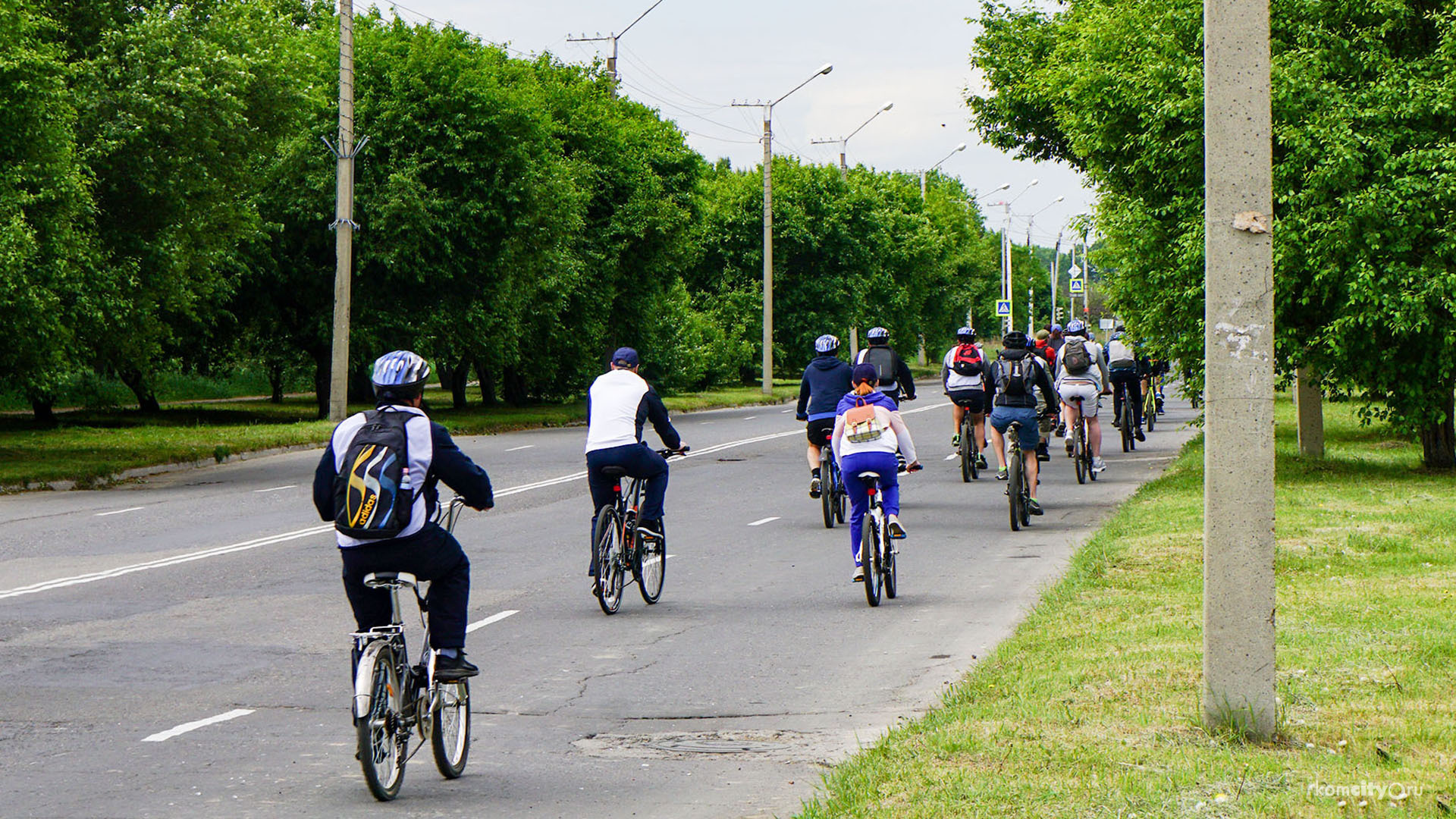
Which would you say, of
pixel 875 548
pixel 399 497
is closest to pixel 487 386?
pixel 875 548

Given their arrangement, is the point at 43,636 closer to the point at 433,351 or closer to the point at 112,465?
the point at 112,465

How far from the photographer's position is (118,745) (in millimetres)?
7188

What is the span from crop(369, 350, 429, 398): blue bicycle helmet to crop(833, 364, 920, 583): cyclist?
522 cm

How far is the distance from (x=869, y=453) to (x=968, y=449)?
29.9 feet

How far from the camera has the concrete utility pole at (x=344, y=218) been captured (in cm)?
3025

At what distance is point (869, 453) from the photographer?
11.1 meters

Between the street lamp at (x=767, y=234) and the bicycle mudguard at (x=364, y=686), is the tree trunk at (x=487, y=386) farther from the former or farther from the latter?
the bicycle mudguard at (x=364, y=686)

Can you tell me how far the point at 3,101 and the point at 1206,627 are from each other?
63.4 ft

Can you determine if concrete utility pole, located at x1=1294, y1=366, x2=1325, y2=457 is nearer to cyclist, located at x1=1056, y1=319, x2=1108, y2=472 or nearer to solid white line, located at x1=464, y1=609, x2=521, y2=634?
cyclist, located at x1=1056, y1=319, x2=1108, y2=472

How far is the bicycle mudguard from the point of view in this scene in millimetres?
5902

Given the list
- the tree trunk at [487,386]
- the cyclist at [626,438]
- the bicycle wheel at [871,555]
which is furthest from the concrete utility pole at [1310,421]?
the tree trunk at [487,386]

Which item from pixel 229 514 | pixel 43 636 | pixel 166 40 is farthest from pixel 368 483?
pixel 166 40

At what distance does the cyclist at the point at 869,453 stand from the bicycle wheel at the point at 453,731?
471cm

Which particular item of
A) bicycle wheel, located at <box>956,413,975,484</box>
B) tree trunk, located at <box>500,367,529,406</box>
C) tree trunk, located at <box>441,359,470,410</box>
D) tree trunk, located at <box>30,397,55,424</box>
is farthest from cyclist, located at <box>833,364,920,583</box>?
tree trunk, located at <box>500,367,529,406</box>
